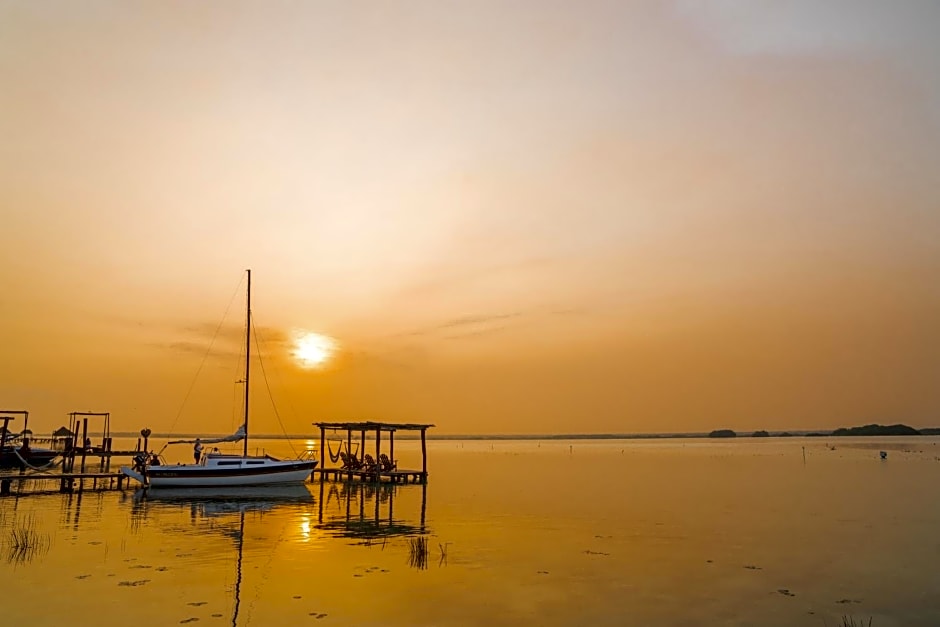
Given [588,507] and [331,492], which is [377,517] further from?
[331,492]

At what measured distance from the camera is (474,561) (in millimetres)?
22906

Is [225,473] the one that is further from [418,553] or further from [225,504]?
[418,553]

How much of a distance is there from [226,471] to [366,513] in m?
16.7

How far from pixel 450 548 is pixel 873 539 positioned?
16916 millimetres

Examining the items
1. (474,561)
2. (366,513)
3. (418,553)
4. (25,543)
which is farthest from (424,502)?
(25,543)

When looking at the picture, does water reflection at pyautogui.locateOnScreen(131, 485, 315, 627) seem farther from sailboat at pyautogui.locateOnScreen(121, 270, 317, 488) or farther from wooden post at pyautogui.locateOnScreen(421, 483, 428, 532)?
wooden post at pyautogui.locateOnScreen(421, 483, 428, 532)

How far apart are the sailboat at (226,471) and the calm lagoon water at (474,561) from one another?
3.67 m

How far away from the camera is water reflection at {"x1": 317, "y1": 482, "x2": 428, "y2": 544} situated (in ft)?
95.4

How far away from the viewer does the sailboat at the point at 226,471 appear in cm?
4731

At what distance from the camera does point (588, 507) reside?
39281 mm

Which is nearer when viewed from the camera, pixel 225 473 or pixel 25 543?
pixel 25 543

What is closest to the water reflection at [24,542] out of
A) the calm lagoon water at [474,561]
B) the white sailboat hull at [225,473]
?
the calm lagoon water at [474,561]

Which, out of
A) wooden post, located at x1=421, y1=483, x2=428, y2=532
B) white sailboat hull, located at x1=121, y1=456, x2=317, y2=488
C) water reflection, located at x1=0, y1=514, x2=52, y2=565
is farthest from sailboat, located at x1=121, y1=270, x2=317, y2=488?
water reflection, located at x1=0, y1=514, x2=52, y2=565

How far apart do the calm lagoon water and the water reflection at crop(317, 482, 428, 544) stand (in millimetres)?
235
